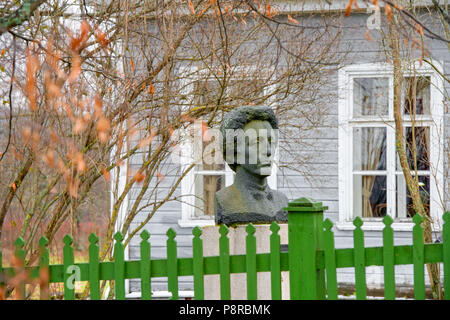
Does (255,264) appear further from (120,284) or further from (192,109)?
(192,109)

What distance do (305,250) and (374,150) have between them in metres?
5.23

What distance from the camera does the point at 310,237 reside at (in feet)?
10.7

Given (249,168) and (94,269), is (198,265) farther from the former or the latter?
(249,168)

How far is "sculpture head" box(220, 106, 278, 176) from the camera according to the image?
4418mm

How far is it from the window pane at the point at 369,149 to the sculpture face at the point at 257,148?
4.02m

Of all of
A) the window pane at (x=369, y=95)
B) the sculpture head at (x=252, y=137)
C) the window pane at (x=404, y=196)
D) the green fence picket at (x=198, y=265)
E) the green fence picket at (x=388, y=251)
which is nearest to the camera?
the green fence picket at (x=388, y=251)

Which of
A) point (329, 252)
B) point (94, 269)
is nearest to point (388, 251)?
point (329, 252)

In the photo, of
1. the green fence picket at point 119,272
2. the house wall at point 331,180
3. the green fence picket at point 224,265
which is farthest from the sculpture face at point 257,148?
the house wall at point 331,180

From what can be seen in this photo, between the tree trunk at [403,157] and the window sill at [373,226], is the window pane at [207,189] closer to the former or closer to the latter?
the window sill at [373,226]

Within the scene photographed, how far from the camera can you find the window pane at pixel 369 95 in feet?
26.7

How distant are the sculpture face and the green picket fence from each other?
1.10 metres

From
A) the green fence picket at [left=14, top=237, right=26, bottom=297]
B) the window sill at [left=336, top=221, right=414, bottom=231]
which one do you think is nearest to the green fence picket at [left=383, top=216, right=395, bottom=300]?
the green fence picket at [left=14, top=237, right=26, bottom=297]

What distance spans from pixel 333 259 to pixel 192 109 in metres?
2.73
